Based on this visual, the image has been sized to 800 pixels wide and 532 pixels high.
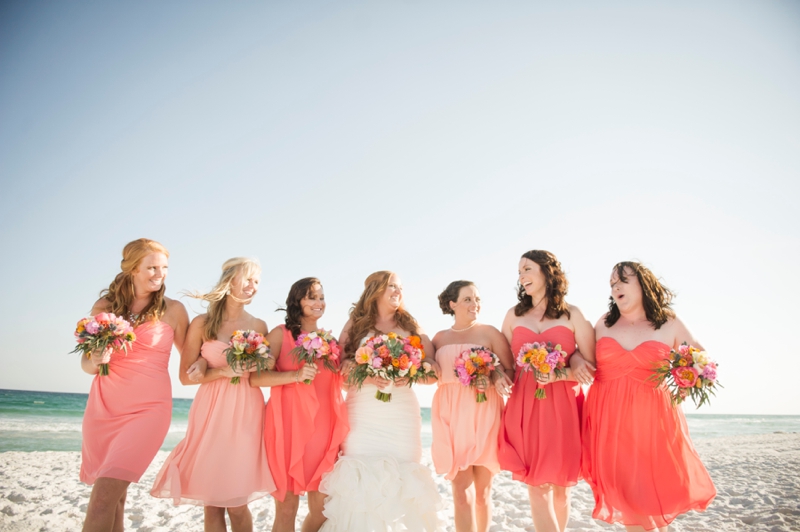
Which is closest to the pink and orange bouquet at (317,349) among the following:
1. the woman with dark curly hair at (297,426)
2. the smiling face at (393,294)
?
the woman with dark curly hair at (297,426)

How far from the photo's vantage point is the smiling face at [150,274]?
5215mm

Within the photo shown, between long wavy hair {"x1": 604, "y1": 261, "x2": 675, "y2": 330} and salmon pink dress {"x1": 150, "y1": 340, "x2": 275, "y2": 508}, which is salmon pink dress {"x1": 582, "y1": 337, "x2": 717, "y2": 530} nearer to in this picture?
long wavy hair {"x1": 604, "y1": 261, "x2": 675, "y2": 330}

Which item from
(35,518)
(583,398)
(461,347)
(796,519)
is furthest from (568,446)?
(35,518)

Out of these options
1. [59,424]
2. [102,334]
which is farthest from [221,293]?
[59,424]

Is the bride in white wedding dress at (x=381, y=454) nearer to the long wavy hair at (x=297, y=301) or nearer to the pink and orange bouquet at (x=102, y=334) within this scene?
the long wavy hair at (x=297, y=301)

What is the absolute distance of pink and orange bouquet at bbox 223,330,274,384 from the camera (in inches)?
203

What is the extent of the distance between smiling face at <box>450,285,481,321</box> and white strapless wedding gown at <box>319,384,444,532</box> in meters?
1.40

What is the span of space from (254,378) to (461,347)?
251 centimetres

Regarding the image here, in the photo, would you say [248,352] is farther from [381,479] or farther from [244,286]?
[381,479]

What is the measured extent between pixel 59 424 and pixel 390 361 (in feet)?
85.2

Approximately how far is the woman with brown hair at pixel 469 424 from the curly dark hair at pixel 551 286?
57 cm

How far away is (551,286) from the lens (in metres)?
5.66

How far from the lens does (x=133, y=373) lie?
5.01 m

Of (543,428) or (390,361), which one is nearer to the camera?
(543,428)
